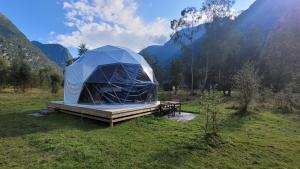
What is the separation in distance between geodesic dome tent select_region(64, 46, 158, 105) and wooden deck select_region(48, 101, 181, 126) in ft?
4.10

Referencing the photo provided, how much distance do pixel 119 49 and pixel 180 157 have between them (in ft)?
35.7

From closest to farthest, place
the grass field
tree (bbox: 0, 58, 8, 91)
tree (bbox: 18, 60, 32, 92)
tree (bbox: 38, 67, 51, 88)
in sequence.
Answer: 1. the grass field
2. tree (bbox: 0, 58, 8, 91)
3. tree (bbox: 18, 60, 32, 92)
4. tree (bbox: 38, 67, 51, 88)

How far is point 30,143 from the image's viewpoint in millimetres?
6598

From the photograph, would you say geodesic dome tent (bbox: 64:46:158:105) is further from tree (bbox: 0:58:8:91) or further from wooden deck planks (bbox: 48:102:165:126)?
tree (bbox: 0:58:8:91)

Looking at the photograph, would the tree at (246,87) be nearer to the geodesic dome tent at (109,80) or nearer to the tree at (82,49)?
the geodesic dome tent at (109,80)

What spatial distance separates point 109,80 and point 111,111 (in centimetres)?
376

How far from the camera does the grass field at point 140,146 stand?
5.27 m

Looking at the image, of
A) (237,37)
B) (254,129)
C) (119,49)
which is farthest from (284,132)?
(237,37)

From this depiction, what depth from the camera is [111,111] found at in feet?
30.8

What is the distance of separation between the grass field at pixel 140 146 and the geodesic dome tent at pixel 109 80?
327 centimetres

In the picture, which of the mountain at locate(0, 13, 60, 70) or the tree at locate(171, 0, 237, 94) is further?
the mountain at locate(0, 13, 60, 70)

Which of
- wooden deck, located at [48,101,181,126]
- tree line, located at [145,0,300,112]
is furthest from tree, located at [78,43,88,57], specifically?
wooden deck, located at [48,101,181,126]

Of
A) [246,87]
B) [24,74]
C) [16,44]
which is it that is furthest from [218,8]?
[16,44]

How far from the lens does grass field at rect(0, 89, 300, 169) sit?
207 inches
